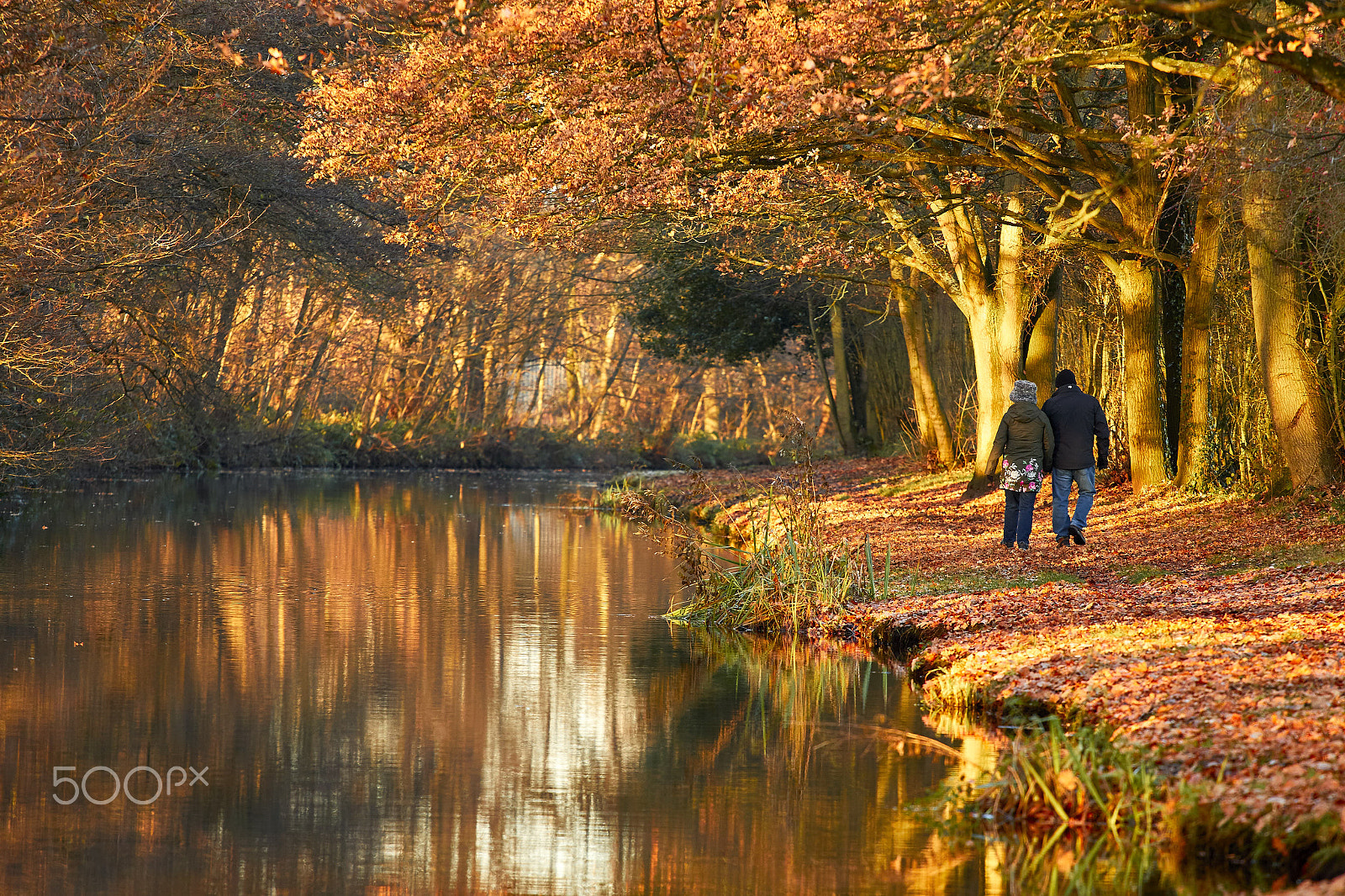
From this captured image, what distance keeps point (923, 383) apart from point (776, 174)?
40.9 feet

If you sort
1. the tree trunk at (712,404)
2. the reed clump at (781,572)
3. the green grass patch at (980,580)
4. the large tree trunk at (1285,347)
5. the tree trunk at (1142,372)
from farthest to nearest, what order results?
the tree trunk at (712,404)
the tree trunk at (1142,372)
the large tree trunk at (1285,347)
the reed clump at (781,572)
the green grass patch at (980,580)

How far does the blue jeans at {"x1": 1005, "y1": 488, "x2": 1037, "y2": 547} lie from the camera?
15906 mm

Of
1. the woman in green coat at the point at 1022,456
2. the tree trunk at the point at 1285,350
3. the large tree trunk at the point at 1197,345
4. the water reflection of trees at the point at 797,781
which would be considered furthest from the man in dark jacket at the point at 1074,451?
the water reflection of trees at the point at 797,781

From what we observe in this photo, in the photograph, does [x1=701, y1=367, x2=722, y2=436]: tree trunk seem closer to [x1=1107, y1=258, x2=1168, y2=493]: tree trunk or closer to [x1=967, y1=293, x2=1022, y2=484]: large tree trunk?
[x1=967, y1=293, x2=1022, y2=484]: large tree trunk

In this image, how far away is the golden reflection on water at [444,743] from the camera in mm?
6191

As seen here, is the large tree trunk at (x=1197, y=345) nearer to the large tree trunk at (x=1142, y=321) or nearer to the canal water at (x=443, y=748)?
the large tree trunk at (x=1142, y=321)

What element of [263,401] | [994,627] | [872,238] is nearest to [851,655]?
[994,627]

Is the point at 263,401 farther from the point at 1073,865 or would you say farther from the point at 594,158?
the point at 1073,865

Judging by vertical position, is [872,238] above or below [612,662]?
above

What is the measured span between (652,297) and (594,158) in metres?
22.3

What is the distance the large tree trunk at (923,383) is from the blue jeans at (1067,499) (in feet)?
38.5

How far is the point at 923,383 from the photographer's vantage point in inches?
1128

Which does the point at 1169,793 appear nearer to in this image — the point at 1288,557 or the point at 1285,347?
the point at 1288,557

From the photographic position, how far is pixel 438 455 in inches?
1843
